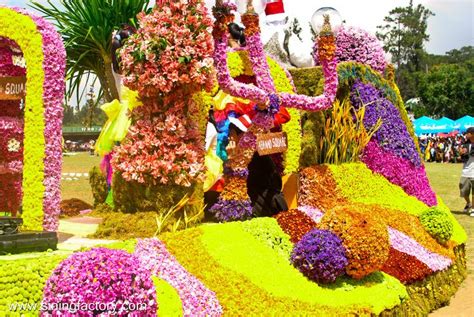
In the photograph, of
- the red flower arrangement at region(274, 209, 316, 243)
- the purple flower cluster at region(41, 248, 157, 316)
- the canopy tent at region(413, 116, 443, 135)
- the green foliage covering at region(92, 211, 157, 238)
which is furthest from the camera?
the canopy tent at region(413, 116, 443, 135)

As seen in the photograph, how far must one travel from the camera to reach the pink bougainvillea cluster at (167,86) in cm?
710

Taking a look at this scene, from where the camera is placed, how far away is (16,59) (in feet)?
24.4

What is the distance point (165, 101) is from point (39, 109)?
147 centimetres

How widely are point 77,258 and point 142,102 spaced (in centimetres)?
360

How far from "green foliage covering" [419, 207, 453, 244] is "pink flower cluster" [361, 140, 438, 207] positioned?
4.33 feet

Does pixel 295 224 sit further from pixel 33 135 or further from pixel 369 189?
pixel 33 135

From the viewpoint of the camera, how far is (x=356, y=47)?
11188 millimetres

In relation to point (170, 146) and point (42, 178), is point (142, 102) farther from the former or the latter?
point (42, 178)

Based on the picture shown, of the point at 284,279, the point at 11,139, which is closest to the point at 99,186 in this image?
the point at 11,139

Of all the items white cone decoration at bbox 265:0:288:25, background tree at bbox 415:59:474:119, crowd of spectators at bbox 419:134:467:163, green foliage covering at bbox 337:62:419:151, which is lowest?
crowd of spectators at bbox 419:134:467:163

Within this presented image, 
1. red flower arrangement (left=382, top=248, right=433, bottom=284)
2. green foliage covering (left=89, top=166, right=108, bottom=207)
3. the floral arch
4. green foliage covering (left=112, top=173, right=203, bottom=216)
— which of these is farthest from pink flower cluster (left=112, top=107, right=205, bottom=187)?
red flower arrangement (left=382, top=248, right=433, bottom=284)

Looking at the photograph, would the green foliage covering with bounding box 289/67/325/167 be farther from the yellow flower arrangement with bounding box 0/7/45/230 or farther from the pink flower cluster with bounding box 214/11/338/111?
the yellow flower arrangement with bounding box 0/7/45/230

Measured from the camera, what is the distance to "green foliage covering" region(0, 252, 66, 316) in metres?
4.41

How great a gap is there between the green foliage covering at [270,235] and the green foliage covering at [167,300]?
2076mm
